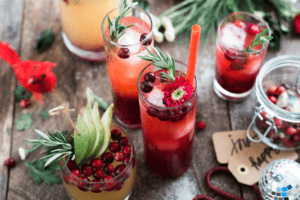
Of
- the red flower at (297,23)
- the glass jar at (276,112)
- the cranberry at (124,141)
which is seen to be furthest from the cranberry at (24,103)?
the red flower at (297,23)

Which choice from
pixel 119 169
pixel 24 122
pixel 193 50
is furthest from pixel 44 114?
pixel 193 50

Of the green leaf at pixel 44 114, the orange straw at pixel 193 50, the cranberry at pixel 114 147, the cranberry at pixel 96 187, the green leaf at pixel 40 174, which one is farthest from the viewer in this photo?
the green leaf at pixel 44 114

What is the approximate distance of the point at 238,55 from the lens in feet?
3.37

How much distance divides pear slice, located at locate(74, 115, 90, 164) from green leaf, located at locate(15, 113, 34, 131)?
1.09 feet

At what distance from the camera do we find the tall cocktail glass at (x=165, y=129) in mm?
817

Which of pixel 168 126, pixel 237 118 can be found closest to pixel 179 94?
pixel 168 126

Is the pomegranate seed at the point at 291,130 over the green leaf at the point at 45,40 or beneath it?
beneath

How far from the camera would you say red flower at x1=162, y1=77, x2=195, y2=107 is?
31.0 inches

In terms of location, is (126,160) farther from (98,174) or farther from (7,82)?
A: (7,82)

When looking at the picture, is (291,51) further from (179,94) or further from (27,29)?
(27,29)

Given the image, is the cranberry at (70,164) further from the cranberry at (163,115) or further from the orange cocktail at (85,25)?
the orange cocktail at (85,25)

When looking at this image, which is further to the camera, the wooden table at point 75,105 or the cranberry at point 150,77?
the wooden table at point 75,105

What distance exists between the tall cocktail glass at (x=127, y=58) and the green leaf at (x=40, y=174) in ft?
0.97

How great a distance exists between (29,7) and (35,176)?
0.71m
